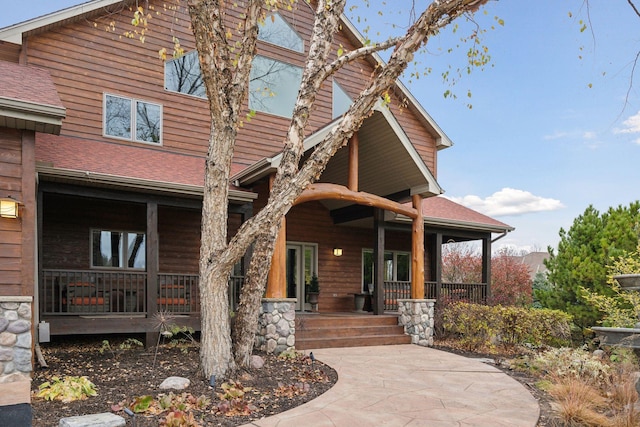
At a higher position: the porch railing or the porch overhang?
the porch overhang

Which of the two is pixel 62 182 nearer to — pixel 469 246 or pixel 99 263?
pixel 99 263

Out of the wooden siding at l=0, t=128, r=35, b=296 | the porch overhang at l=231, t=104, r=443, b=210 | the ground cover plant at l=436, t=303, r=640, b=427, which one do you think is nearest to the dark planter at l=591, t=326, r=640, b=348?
the ground cover plant at l=436, t=303, r=640, b=427

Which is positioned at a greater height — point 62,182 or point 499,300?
point 62,182

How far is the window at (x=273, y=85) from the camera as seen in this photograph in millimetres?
11688

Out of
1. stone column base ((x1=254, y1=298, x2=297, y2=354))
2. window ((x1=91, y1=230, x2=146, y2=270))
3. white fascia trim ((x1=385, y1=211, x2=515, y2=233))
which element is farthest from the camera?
white fascia trim ((x1=385, y1=211, x2=515, y2=233))

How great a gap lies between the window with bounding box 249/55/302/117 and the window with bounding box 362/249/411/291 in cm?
487

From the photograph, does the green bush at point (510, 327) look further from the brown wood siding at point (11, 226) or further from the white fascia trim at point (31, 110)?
the white fascia trim at point (31, 110)

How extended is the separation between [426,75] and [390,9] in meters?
1.24

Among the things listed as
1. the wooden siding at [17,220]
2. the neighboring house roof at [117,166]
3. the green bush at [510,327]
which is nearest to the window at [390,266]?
the green bush at [510,327]

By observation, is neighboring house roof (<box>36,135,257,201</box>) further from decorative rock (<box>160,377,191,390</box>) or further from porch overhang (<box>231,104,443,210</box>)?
decorative rock (<box>160,377,191,390</box>)

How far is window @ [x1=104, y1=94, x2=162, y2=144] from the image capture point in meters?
10.0

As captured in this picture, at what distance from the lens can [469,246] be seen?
24.8m

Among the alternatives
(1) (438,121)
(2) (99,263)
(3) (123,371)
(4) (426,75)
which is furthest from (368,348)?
(1) (438,121)

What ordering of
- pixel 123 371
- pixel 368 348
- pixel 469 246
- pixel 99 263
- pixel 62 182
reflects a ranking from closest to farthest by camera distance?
pixel 123 371 < pixel 62 182 < pixel 368 348 < pixel 99 263 < pixel 469 246
